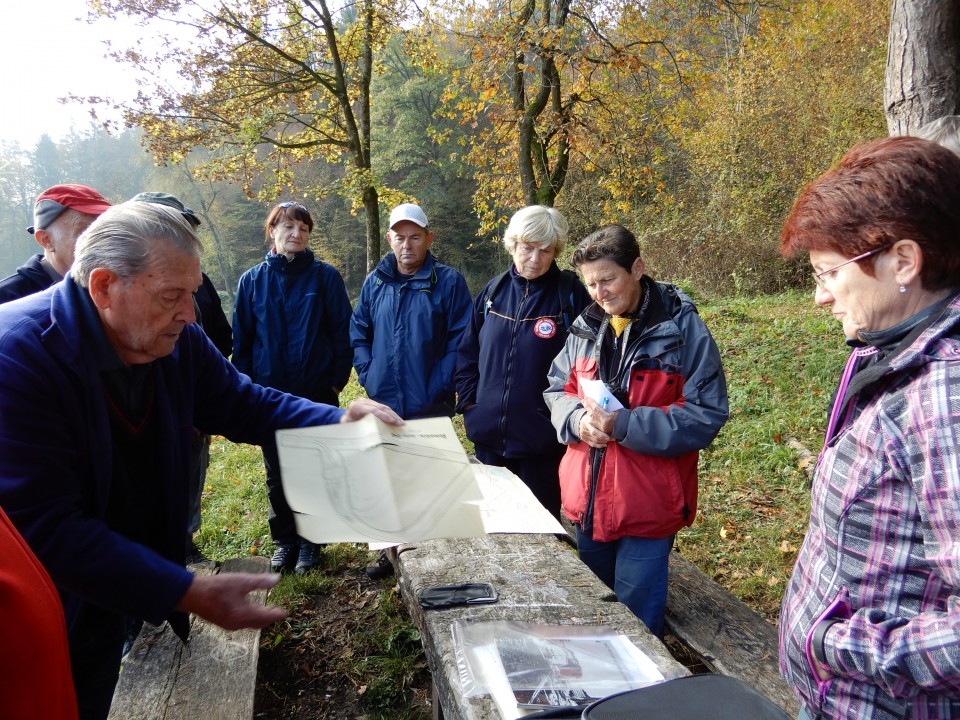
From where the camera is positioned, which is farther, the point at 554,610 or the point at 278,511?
the point at 278,511

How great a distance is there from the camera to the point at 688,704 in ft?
3.85

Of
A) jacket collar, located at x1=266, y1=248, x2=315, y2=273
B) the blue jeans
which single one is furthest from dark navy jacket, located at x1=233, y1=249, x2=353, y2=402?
the blue jeans

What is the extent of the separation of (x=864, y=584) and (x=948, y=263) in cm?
65

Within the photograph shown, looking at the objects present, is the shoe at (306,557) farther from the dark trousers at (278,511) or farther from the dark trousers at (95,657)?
the dark trousers at (95,657)

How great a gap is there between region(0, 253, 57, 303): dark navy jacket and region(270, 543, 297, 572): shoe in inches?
77.5

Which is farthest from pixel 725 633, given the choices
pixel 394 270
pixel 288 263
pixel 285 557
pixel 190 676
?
pixel 288 263

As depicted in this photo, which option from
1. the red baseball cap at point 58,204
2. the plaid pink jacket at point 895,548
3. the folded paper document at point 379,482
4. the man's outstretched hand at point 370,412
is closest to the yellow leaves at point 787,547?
the plaid pink jacket at point 895,548

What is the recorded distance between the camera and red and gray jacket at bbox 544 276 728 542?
217cm

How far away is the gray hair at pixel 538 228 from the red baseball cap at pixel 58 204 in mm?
1947

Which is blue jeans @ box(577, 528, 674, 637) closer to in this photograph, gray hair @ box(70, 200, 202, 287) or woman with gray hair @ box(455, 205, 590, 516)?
woman with gray hair @ box(455, 205, 590, 516)

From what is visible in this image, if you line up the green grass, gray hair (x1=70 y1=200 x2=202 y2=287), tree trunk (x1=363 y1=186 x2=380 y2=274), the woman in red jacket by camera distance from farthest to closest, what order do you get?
tree trunk (x1=363 y1=186 x2=380 y2=274), the green grass, gray hair (x1=70 y1=200 x2=202 y2=287), the woman in red jacket

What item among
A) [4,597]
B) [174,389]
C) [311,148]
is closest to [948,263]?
[4,597]

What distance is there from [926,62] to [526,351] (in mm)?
2415

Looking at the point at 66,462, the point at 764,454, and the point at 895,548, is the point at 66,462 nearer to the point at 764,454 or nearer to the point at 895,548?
the point at 895,548
